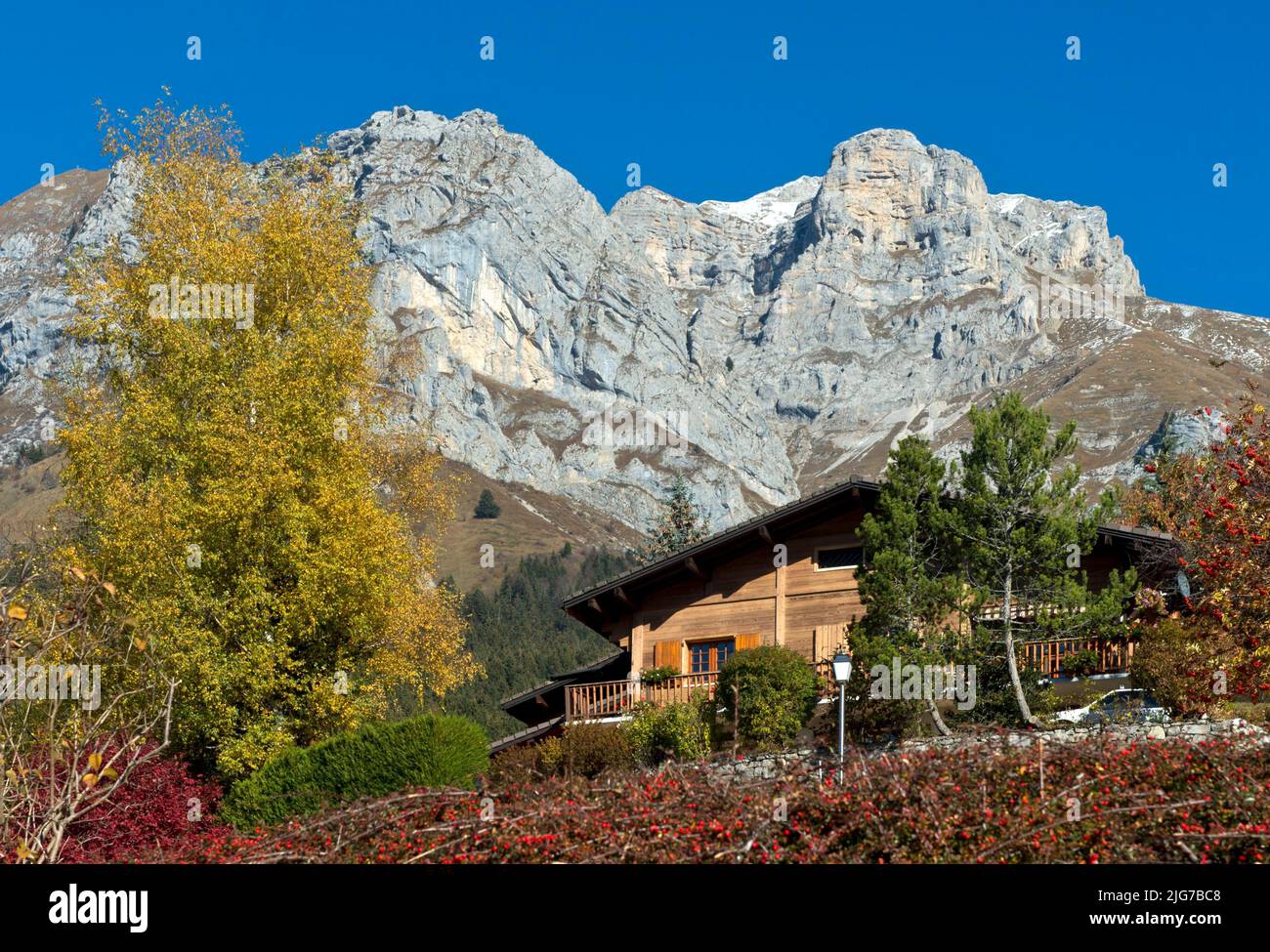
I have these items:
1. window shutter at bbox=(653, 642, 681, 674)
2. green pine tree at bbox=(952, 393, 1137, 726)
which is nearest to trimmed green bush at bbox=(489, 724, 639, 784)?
window shutter at bbox=(653, 642, 681, 674)

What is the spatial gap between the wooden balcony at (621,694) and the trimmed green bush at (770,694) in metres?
3.07

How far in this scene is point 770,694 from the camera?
2425 centimetres

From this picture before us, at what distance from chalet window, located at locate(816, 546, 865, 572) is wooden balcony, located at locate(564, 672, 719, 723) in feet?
12.2

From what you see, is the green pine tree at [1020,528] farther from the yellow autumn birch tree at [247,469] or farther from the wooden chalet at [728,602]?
the yellow autumn birch tree at [247,469]

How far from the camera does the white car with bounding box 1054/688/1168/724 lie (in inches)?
804

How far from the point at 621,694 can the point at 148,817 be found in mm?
12308

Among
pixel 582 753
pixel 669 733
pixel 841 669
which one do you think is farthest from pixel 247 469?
pixel 841 669

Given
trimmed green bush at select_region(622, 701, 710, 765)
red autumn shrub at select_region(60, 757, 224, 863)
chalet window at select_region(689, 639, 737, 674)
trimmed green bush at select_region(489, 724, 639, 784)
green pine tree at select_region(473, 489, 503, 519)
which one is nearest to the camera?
red autumn shrub at select_region(60, 757, 224, 863)

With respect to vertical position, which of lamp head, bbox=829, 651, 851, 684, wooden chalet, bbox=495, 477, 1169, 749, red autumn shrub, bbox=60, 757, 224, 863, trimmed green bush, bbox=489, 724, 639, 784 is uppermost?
wooden chalet, bbox=495, 477, 1169, 749

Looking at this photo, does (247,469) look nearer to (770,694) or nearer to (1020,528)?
(770,694)

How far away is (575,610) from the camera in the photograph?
1300 inches

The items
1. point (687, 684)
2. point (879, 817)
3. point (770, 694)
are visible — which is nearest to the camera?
point (879, 817)

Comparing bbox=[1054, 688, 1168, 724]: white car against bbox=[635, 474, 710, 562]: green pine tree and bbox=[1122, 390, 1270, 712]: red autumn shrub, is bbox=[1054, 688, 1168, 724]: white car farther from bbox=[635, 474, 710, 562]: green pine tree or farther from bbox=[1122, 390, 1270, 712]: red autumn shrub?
bbox=[635, 474, 710, 562]: green pine tree
